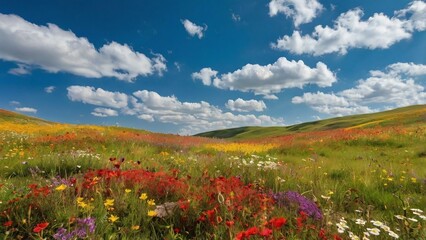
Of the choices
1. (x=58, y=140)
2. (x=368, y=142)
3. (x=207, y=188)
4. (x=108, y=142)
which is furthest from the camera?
(x=368, y=142)

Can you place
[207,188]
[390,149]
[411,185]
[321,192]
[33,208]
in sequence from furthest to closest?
[390,149] → [411,185] → [321,192] → [207,188] → [33,208]

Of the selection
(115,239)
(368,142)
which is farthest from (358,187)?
(368,142)

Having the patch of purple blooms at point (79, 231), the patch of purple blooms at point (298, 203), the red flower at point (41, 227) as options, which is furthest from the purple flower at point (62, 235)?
the patch of purple blooms at point (298, 203)

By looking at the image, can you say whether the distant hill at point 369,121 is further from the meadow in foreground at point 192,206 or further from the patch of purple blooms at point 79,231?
the patch of purple blooms at point 79,231

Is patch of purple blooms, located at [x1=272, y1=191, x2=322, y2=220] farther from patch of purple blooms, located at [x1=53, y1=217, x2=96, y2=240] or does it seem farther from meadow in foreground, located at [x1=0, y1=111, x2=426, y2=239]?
patch of purple blooms, located at [x1=53, y1=217, x2=96, y2=240]

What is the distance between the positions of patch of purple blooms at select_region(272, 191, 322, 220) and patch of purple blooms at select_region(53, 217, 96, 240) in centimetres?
271

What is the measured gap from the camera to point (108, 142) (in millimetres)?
15273

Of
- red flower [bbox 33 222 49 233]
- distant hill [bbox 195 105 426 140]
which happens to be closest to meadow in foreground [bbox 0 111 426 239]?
red flower [bbox 33 222 49 233]

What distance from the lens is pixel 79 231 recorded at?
2977mm

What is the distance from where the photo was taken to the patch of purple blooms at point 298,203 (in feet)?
14.7

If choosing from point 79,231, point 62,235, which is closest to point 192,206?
point 79,231

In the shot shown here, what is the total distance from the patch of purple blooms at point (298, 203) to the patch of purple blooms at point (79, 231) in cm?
271

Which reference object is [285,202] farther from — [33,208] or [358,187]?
[33,208]

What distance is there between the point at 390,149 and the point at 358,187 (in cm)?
1222
